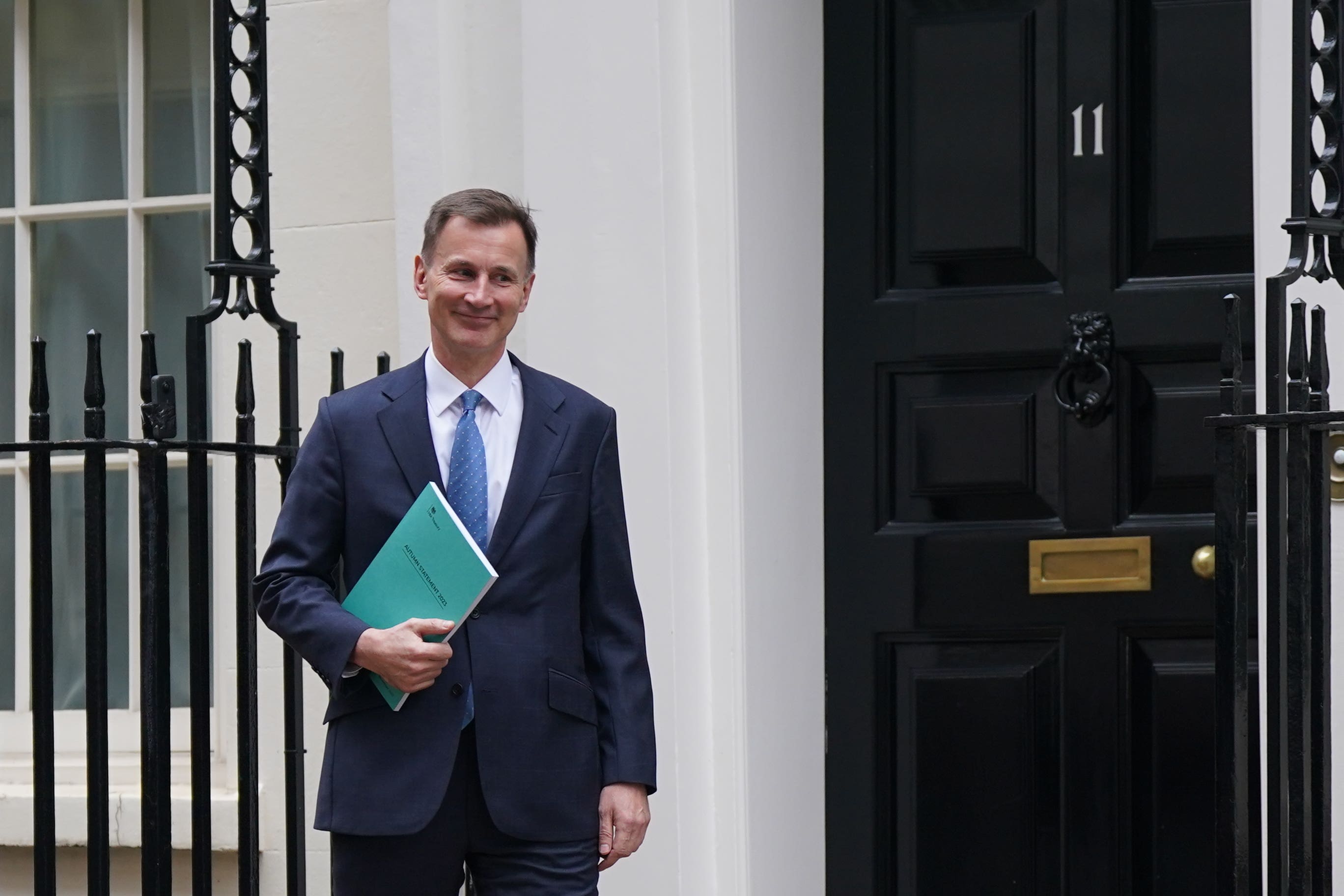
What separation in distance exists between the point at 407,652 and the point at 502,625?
0.19m

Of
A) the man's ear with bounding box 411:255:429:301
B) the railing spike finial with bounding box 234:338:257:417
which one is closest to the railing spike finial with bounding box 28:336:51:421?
the railing spike finial with bounding box 234:338:257:417

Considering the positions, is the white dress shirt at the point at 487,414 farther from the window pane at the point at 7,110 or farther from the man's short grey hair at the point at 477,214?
the window pane at the point at 7,110

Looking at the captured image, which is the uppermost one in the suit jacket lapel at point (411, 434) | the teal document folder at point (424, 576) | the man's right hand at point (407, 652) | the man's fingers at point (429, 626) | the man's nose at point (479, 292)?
the man's nose at point (479, 292)

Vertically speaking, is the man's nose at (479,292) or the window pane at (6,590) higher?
the man's nose at (479,292)

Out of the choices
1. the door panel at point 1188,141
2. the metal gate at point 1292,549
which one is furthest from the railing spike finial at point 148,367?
the door panel at point 1188,141

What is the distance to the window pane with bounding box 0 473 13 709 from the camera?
5.20 metres

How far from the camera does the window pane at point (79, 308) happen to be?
5.19m

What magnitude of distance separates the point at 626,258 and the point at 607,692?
1.35 metres

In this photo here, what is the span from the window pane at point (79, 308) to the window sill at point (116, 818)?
102 cm

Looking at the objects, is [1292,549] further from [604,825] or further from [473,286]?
[473,286]

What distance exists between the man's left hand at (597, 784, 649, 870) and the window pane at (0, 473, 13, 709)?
109 inches

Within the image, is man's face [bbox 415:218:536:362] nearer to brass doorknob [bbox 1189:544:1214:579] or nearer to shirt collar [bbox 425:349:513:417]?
shirt collar [bbox 425:349:513:417]

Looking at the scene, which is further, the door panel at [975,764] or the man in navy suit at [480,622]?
the door panel at [975,764]

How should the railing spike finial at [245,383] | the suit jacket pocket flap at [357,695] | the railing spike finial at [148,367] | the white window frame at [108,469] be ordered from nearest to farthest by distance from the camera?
the suit jacket pocket flap at [357,695] < the railing spike finial at [148,367] < the railing spike finial at [245,383] < the white window frame at [108,469]
